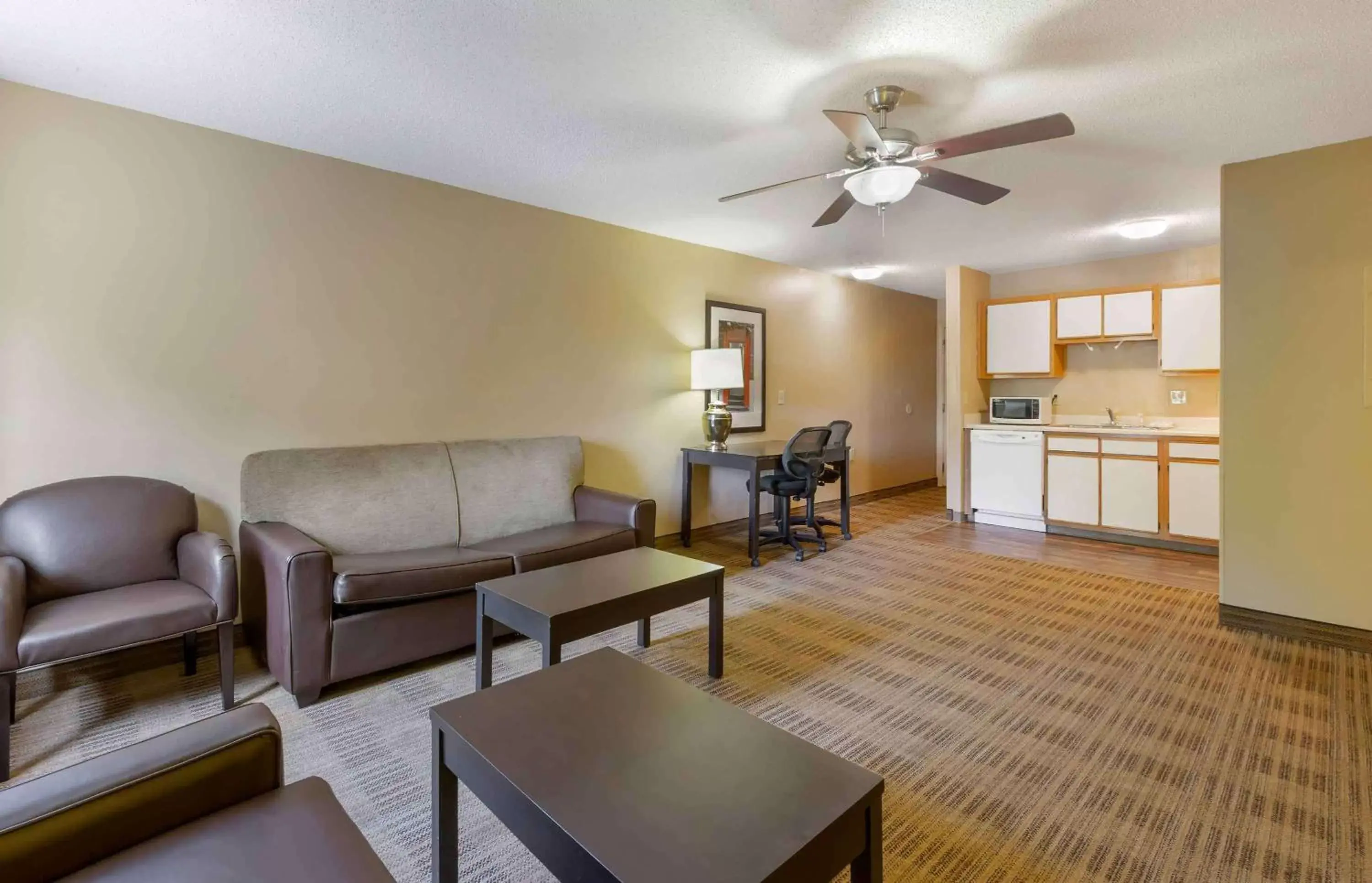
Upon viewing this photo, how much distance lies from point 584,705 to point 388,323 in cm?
266

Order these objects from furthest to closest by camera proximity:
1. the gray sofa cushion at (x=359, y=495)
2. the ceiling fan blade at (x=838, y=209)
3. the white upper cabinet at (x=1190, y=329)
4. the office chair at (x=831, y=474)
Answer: the office chair at (x=831, y=474) < the white upper cabinet at (x=1190, y=329) < the ceiling fan blade at (x=838, y=209) < the gray sofa cushion at (x=359, y=495)

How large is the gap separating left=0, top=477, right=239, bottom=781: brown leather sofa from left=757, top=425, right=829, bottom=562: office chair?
10.3 ft

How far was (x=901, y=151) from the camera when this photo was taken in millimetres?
2584

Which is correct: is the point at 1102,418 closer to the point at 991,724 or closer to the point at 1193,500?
the point at 1193,500

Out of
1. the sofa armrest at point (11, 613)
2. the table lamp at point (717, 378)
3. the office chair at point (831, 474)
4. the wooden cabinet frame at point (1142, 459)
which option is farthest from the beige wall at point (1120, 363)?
the sofa armrest at point (11, 613)

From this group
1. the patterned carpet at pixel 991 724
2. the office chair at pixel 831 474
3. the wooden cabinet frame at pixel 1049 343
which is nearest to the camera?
the patterned carpet at pixel 991 724

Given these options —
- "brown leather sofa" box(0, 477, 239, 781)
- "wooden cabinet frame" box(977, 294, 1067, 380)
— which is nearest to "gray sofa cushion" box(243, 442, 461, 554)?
"brown leather sofa" box(0, 477, 239, 781)

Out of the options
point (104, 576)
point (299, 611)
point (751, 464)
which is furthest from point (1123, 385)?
point (104, 576)

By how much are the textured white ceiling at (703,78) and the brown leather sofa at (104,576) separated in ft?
5.41

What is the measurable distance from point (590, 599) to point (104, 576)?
1.94 metres

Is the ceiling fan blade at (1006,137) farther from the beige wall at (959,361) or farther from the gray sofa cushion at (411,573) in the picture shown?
the beige wall at (959,361)

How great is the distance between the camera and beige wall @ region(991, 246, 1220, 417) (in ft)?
16.8

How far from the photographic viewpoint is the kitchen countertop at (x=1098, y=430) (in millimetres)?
4766

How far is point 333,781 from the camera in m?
1.93
